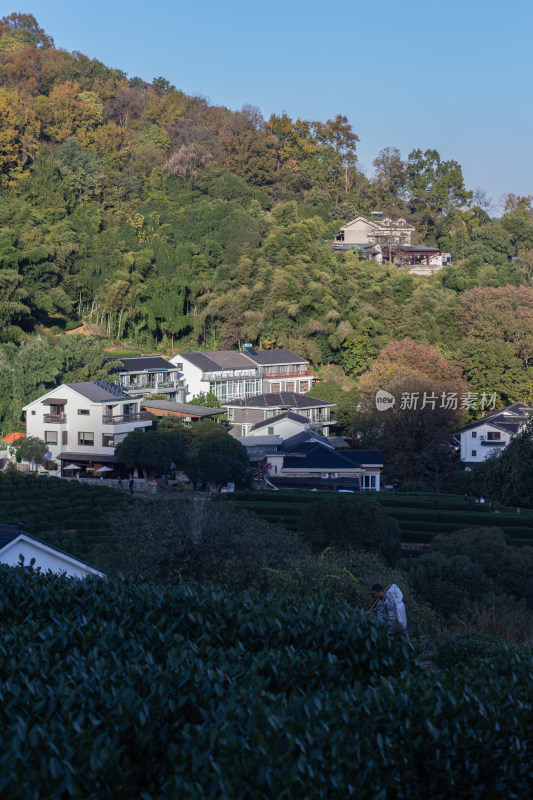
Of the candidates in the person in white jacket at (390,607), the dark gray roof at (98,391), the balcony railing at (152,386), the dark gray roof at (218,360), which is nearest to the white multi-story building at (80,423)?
the dark gray roof at (98,391)

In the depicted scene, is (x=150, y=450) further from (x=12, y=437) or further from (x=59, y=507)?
(x=12, y=437)

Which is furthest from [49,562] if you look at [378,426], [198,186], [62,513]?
[198,186]

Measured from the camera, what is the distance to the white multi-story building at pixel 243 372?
4906 cm

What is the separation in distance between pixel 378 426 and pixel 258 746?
36373 mm

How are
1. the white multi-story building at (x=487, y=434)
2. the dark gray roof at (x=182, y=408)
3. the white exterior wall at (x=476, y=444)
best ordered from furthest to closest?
the dark gray roof at (x=182, y=408) → the white exterior wall at (x=476, y=444) → the white multi-story building at (x=487, y=434)

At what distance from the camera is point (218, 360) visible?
165 feet

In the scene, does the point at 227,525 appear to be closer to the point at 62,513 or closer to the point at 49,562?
the point at 49,562

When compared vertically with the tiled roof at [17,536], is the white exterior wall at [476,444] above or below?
above

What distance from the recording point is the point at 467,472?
37.8 metres

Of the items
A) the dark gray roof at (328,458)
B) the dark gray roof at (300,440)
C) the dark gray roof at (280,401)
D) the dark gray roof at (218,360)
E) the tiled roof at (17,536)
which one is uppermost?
the dark gray roof at (218,360)

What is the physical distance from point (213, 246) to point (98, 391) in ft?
67.6

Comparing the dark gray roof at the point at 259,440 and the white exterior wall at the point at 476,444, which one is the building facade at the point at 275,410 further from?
the white exterior wall at the point at 476,444

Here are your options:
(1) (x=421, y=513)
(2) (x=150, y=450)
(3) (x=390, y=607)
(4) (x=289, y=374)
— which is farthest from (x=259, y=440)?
(3) (x=390, y=607)

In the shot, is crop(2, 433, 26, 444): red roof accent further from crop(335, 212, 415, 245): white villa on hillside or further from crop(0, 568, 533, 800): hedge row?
crop(335, 212, 415, 245): white villa on hillside
